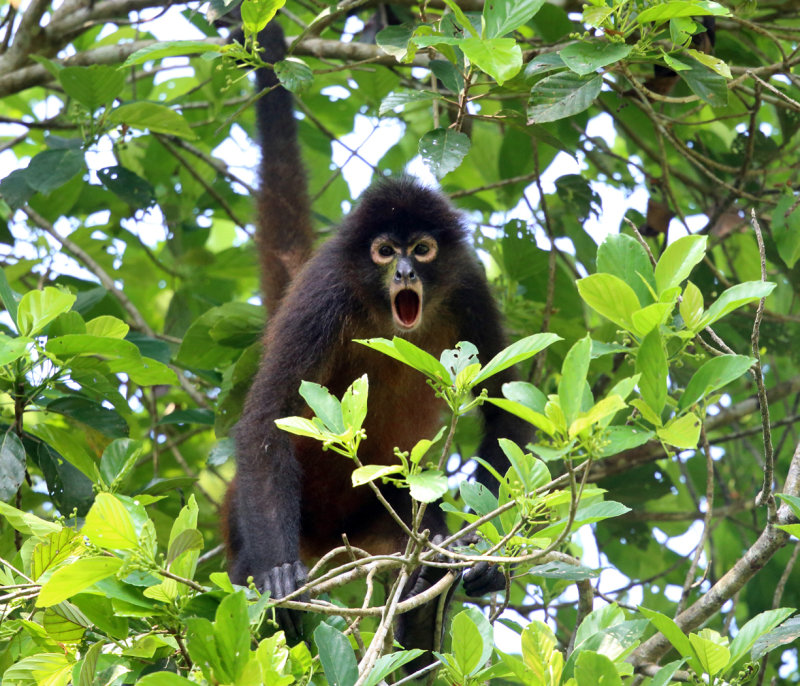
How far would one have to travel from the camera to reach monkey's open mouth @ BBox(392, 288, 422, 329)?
4.39 metres

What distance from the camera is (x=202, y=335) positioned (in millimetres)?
4512

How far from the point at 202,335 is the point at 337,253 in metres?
0.72

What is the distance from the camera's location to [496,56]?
288 centimetres

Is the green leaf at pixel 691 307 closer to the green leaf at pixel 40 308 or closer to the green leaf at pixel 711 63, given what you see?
the green leaf at pixel 711 63

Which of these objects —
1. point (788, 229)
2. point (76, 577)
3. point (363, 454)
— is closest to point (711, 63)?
point (788, 229)

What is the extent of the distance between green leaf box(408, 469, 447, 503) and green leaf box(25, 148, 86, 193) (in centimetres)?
258

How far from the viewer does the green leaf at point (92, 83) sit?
419cm

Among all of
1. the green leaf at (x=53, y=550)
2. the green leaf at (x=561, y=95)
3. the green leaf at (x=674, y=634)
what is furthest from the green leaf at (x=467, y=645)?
the green leaf at (x=561, y=95)

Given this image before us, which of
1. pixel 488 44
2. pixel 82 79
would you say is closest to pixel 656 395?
pixel 488 44

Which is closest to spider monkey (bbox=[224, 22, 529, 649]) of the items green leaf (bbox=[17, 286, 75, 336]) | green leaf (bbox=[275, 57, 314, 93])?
green leaf (bbox=[275, 57, 314, 93])

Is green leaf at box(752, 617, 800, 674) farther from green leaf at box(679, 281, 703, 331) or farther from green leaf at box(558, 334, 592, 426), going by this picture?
green leaf at box(558, 334, 592, 426)

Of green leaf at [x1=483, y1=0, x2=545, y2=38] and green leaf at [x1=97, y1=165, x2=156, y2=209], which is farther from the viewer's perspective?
green leaf at [x1=97, y1=165, x2=156, y2=209]

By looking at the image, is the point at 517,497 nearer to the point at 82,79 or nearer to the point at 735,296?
the point at 735,296

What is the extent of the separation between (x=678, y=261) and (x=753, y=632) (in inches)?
36.6
